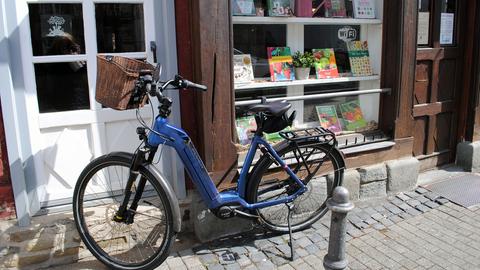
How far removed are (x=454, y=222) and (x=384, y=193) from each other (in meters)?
0.72

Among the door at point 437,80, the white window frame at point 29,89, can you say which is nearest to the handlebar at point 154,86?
the white window frame at point 29,89

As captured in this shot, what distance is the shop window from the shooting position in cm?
398

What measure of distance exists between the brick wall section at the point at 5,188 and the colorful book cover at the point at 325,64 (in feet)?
9.53

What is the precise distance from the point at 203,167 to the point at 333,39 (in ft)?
7.47

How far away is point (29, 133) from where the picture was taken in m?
3.20

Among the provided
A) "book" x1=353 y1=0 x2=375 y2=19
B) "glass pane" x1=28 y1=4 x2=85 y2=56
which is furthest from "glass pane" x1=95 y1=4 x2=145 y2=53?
"book" x1=353 y1=0 x2=375 y2=19

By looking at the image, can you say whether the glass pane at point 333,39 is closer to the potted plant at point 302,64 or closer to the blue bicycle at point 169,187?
the potted plant at point 302,64

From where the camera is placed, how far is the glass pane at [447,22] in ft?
16.0

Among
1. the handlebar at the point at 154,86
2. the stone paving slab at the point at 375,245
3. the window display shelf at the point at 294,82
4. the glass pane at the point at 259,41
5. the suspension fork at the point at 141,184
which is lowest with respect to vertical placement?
the stone paving slab at the point at 375,245

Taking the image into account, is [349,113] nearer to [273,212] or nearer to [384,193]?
[384,193]

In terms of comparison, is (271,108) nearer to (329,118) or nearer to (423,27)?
(329,118)

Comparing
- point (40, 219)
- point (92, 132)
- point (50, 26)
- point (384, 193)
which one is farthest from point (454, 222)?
point (50, 26)

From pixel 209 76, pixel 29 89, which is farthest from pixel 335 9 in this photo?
pixel 29 89

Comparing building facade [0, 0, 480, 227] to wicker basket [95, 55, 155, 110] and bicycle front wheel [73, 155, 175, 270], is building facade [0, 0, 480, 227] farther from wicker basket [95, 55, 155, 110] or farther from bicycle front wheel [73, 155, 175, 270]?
wicker basket [95, 55, 155, 110]
